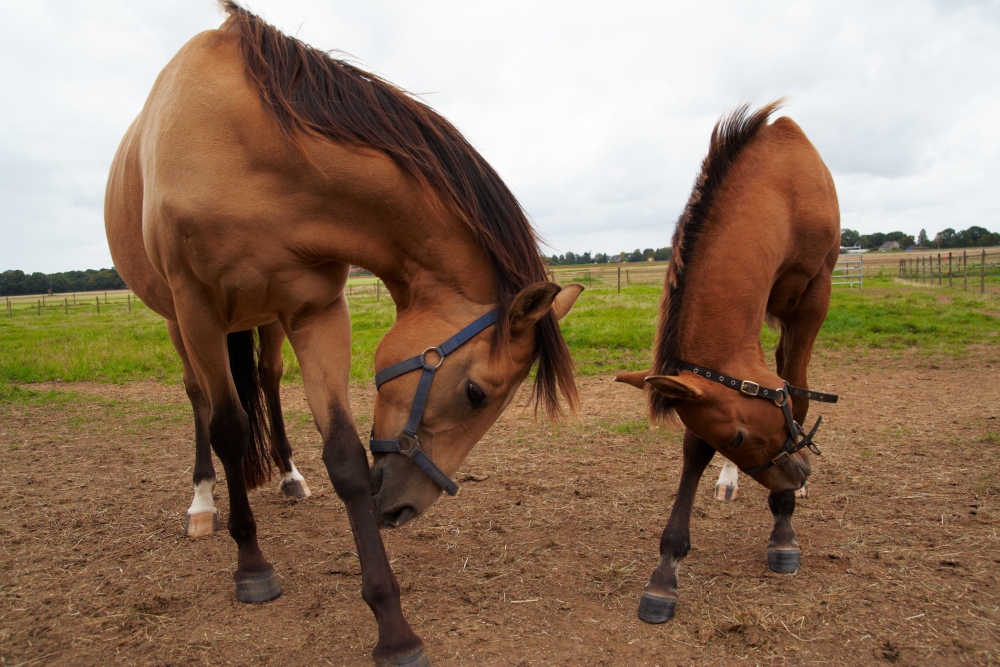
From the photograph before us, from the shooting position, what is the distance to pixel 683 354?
274 centimetres

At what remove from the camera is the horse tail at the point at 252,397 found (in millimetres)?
4020

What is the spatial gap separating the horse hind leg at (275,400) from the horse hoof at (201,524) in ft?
2.06

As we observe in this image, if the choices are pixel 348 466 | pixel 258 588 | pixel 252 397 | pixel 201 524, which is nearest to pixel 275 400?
pixel 252 397

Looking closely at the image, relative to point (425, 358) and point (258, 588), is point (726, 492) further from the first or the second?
point (258, 588)

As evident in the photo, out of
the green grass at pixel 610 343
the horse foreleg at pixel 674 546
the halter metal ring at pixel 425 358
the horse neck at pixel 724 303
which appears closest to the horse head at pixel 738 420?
the horse neck at pixel 724 303

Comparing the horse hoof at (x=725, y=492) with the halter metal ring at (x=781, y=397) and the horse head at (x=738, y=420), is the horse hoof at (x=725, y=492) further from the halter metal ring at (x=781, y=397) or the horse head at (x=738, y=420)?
the halter metal ring at (x=781, y=397)

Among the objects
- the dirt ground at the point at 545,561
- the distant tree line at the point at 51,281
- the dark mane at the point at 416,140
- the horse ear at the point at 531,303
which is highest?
the distant tree line at the point at 51,281

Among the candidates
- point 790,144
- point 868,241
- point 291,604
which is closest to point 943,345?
point 790,144

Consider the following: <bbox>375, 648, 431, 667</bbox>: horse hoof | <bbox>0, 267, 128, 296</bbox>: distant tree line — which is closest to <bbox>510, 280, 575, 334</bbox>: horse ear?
<bbox>375, 648, 431, 667</bbox>: horse hoof

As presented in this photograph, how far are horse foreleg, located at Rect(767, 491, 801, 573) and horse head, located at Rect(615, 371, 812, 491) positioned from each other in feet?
1.60

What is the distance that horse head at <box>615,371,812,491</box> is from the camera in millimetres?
2578

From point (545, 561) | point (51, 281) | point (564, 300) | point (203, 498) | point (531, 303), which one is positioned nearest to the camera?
point (531, 303)

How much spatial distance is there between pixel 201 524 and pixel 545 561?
2.20m

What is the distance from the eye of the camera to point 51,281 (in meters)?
51.5
